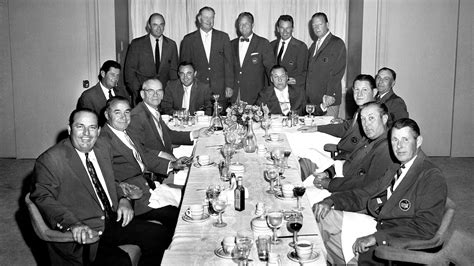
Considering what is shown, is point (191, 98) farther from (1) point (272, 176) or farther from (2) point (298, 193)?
(2) point (298, 193)

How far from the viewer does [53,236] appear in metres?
3.32

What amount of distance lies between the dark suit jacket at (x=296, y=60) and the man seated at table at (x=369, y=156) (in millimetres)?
3237

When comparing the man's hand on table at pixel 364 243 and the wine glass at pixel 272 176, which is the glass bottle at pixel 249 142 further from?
the man's hand on table at pixel 364 243

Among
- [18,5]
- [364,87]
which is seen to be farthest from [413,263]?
[18,5]

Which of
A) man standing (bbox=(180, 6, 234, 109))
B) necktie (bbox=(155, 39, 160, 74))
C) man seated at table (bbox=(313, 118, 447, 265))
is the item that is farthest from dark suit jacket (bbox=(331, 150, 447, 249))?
necktie (bbox=(155, 39, 160, 74))

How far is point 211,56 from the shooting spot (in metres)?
7.98

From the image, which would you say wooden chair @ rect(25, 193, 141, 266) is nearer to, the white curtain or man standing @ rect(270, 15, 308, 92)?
man standing @ rect(270, 15, 308, 92)

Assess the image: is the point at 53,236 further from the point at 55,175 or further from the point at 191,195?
the point at 191,195

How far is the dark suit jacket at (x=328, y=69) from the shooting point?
305 inches

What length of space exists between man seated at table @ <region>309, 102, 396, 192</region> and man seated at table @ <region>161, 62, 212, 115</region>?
2714 mm

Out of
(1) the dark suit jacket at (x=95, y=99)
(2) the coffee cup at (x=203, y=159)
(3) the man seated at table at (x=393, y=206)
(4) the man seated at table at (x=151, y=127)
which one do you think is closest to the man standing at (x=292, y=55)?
(1) the dark suit jacket at (x=95, y=99)

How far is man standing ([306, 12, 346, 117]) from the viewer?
25.4ft

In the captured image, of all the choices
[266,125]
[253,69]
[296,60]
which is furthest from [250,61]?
[266,125]

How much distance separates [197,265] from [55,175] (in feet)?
4.18
